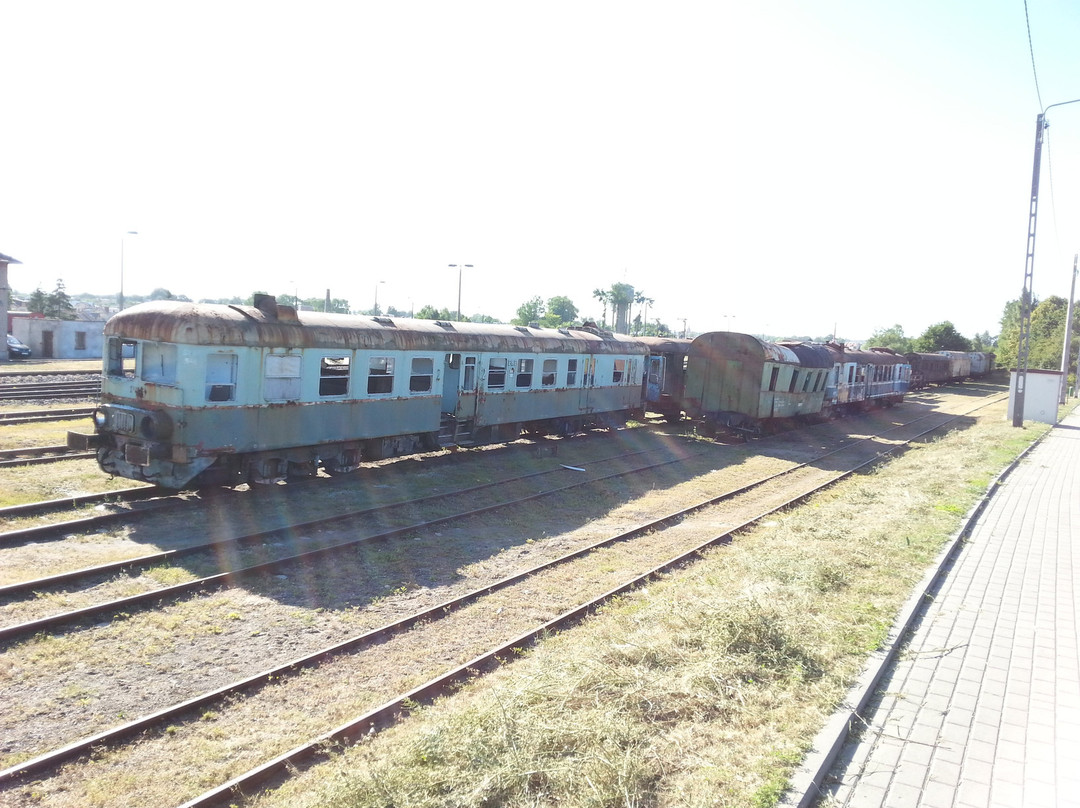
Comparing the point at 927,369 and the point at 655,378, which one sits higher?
the point at 927,369

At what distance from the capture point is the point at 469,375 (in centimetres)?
1802

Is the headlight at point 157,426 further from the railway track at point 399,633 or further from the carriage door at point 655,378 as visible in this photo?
the carriage door at point 655,378

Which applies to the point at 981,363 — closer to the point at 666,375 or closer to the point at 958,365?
the point at 958,365

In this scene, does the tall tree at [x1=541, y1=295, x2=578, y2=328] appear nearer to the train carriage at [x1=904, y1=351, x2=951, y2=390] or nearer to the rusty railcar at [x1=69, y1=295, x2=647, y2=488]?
the train carriage at [x1=904, y1=351, x2=951, y2=390]

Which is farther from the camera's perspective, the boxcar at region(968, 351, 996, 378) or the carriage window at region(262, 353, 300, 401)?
the boxcar at region(968, 351, 996, 378)

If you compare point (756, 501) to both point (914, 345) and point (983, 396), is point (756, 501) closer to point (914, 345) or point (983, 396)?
point (983, 396)

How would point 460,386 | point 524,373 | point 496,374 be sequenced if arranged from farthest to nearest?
point 524,373, point 496,374, point 460,386

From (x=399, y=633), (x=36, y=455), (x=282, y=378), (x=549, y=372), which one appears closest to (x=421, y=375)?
(x=282, y=378)

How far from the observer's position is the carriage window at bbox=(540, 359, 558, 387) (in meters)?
20.7

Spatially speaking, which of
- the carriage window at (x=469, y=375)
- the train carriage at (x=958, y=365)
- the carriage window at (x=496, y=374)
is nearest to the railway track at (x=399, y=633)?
the carriage window at (x=469, y=375)

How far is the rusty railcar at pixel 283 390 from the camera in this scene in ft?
40.0

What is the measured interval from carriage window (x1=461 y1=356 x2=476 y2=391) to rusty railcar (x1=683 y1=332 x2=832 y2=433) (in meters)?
10.00

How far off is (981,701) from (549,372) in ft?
50.4

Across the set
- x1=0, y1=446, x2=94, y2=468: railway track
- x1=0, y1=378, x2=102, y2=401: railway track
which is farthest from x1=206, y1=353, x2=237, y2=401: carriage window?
x1=0, y1=378, x2=102, y2=401: railway track
